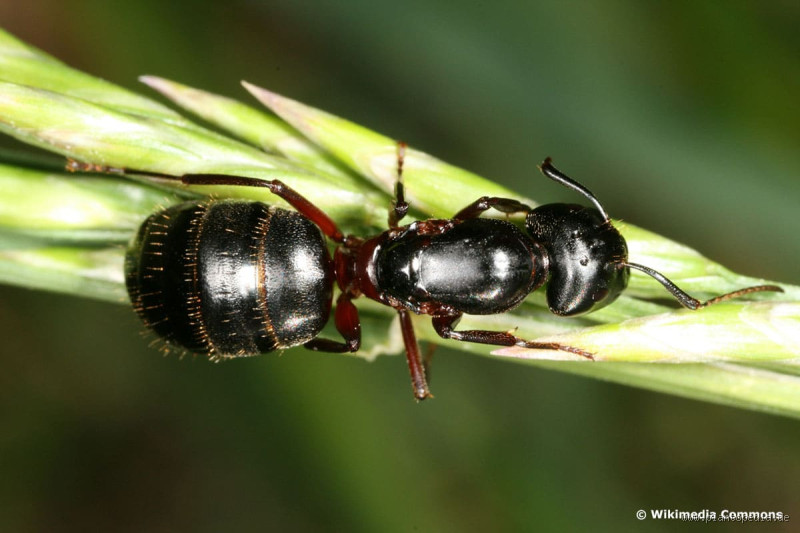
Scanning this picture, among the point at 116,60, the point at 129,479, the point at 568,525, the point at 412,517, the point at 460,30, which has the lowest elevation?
the point at 129,479

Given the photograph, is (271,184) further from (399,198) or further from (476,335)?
(476,335)

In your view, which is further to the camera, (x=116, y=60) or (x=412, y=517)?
(x=116, y=60)

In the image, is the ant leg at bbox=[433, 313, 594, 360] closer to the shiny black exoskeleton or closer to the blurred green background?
the shiny black exoskeleton

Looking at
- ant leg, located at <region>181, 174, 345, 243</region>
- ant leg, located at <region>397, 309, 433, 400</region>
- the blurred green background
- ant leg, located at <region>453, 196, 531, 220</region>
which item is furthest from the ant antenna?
the blurred green background

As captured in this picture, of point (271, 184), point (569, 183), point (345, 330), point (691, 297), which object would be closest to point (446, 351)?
point (345, 330)

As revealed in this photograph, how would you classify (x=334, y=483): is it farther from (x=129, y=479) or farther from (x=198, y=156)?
(x=198, y=156)

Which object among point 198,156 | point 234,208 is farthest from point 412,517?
point 198,156

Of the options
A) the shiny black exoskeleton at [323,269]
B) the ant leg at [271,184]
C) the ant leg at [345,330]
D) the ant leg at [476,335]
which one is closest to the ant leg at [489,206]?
the shiny black exoskeleton at [323,269]
